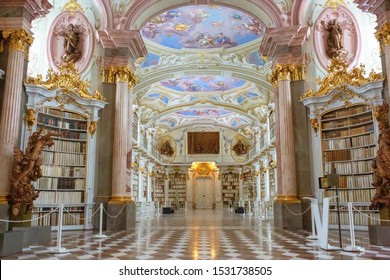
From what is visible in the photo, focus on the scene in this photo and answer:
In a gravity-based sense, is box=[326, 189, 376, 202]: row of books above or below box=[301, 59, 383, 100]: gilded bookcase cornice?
below

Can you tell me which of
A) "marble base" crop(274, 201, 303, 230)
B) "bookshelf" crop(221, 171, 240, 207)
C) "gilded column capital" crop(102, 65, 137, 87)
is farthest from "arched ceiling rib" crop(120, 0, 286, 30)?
"bookshelf" crop(221, 171, 240, 207)

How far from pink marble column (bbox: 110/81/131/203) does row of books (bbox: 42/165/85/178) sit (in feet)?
3.36

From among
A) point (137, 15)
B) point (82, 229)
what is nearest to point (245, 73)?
point (137, 15)

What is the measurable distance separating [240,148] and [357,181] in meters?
22.1

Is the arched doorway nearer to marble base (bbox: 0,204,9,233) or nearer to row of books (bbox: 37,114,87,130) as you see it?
row of books (bbox: 37,114,87,130)

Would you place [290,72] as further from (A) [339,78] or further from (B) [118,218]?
(B) [118,218]

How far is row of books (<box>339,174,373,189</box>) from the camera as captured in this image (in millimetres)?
9559

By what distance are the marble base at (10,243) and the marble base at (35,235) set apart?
0.49m

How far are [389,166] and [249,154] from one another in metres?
23.8

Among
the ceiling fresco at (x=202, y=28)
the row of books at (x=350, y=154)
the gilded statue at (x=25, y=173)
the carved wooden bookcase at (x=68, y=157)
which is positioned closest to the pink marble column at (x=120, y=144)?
the carved wooden bookcase at (x=68, y=157)

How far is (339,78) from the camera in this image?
10.1 meters

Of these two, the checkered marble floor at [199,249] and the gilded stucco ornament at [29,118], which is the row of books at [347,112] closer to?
the checkered marble floor at [199,249]

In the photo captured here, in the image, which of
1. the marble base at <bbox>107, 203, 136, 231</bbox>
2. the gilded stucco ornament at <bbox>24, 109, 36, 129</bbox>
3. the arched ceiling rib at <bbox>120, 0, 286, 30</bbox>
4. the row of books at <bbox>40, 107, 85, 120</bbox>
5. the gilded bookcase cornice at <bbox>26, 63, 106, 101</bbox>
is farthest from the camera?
the arched ceiling rib at <bbox>120, 0, 286, 30</bbox>

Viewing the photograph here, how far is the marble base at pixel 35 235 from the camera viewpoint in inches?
260
